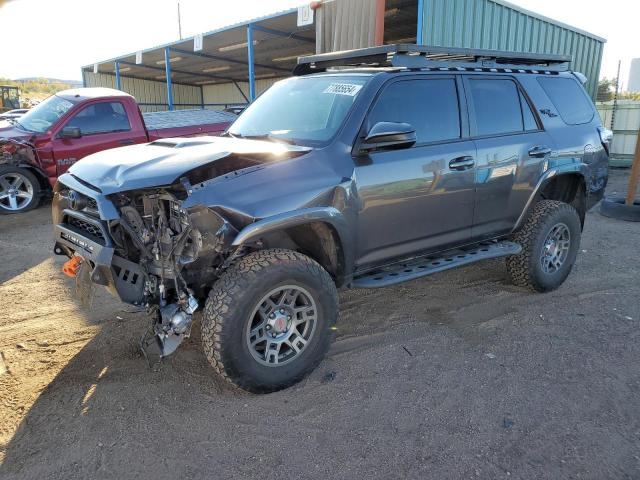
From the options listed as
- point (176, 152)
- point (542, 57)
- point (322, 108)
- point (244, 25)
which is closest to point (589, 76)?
point (244, 25)

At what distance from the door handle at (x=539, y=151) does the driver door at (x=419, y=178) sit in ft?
2.50

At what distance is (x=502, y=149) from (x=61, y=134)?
23.0 feet

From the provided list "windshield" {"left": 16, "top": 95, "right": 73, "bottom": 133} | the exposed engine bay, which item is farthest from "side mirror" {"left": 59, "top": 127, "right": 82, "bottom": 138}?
the exposed engine bay

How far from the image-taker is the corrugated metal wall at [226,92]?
28308mm

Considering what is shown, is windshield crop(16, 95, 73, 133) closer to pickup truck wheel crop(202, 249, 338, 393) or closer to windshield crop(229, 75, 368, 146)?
windshield crop(229, 75, 368, 146)

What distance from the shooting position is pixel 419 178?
380 centimetres

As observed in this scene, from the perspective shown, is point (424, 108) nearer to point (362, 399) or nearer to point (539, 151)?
point (539, 151)

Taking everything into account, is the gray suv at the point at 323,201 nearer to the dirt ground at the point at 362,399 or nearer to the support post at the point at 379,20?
the dirt ground at the point at 362,399

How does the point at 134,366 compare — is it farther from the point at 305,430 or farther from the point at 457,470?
the point at 457,470

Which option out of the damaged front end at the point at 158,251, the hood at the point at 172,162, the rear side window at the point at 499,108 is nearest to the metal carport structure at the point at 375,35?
the rear side window at the point at 499,108

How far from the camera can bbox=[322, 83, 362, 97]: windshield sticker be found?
372cm

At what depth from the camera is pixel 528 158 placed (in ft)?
14.9

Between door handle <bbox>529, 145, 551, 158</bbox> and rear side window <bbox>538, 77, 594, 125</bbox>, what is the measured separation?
545 mm

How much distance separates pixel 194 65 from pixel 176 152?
22421 millimetres
